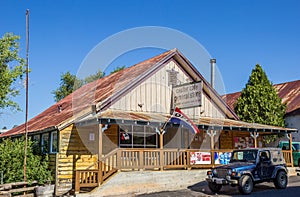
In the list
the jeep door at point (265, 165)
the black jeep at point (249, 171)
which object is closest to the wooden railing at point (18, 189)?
the black jeep at point (249, 171)

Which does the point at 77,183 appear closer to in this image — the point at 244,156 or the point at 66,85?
the point at 244,156

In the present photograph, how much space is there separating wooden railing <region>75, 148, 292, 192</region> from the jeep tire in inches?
155

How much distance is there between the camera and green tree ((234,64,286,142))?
30.3 meters

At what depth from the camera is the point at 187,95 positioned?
2047cm

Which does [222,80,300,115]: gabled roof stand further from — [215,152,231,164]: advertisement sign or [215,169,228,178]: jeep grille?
[215,169,228,178]: jeep grille

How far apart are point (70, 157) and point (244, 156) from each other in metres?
7.99

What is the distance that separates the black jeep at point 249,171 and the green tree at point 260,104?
1348 centimetres

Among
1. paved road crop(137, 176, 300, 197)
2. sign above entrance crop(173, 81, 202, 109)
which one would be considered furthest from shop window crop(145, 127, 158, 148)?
paved road crop(137, 176, 300, 197)

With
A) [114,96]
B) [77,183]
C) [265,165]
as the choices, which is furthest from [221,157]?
[77,183]

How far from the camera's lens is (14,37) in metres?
23.6

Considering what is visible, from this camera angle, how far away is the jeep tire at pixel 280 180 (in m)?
16.6

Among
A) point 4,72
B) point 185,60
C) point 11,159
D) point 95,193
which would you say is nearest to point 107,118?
point 95,193

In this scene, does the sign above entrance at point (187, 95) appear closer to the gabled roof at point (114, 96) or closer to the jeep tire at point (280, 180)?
the gabled roof at point (114, 96)

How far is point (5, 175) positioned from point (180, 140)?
32.8 ft
